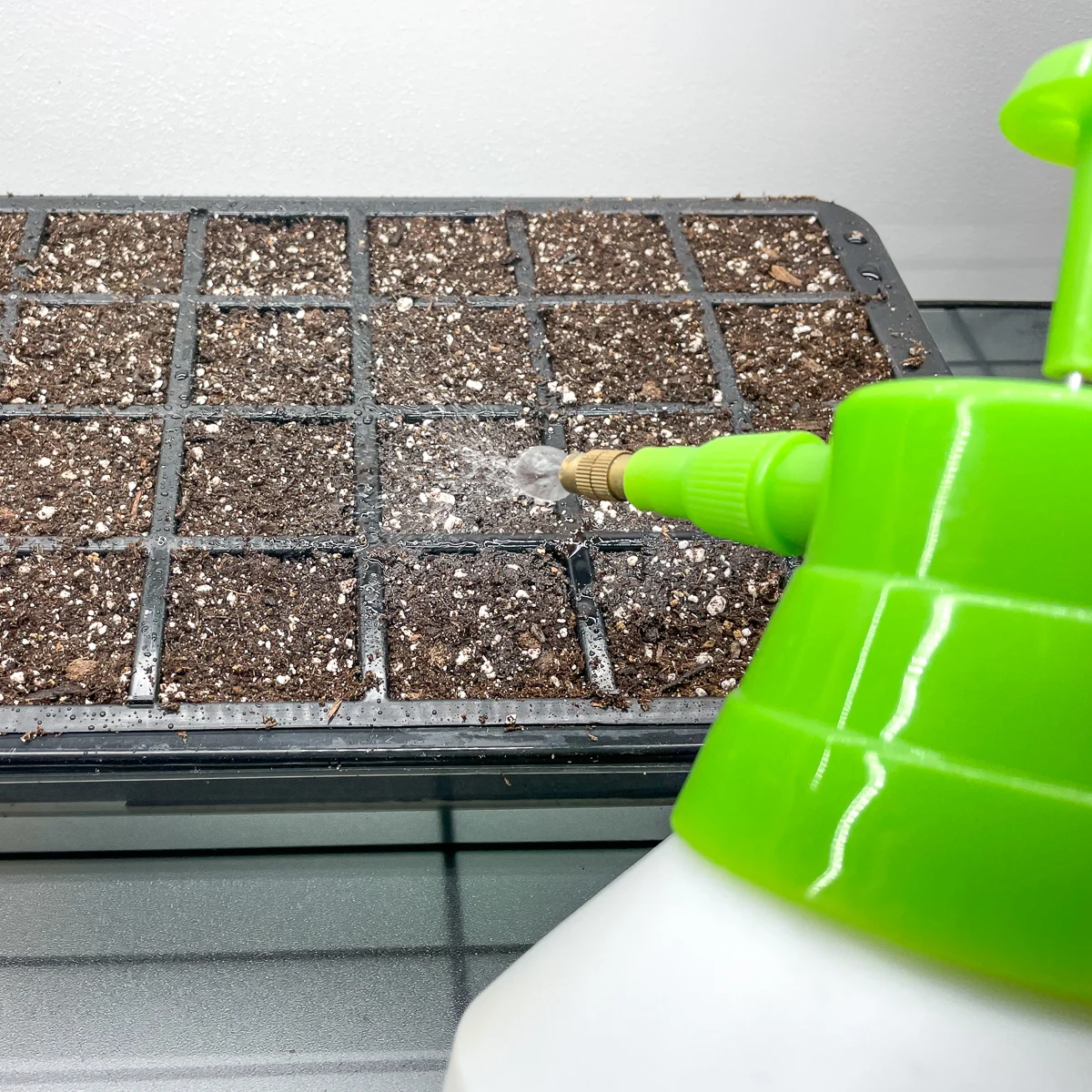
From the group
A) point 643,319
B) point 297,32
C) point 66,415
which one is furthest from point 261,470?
point 297,32

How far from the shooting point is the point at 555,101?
137 centimetres

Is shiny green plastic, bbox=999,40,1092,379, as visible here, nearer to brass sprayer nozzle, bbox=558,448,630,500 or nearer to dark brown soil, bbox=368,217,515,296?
brass sprayer nozzle, bbox=558,448,630,500

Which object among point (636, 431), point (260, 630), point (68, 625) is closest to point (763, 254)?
point (636, 431)

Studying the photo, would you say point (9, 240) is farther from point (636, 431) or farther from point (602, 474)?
point (602, 474)

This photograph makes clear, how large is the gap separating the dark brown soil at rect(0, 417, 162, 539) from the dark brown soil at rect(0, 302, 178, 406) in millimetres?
36

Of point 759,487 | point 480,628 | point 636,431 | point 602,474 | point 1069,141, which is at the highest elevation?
point 1069,141

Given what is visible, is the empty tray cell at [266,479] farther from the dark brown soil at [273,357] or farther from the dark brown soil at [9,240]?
the dark brown soil at [9,240]

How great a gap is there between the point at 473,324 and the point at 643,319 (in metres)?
0.20

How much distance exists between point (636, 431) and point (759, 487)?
0.65 metres

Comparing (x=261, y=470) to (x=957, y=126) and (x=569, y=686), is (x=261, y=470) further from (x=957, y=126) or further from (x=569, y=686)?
(x=957, y=126)

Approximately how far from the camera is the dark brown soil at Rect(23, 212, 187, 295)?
44.0 inches

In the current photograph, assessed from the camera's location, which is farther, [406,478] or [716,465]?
[406,478]

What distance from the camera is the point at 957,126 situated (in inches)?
53.2

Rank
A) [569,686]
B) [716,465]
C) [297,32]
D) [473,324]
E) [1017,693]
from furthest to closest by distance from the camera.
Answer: [297,32] → [473,324] → [569,686] → [716,465] → [1017,693]
